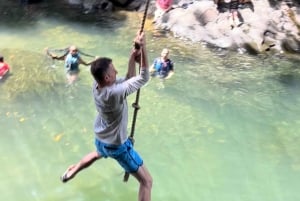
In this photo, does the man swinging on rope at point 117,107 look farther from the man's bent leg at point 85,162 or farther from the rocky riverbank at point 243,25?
the rocky riverbank at point 243,25

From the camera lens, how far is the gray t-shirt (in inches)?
180

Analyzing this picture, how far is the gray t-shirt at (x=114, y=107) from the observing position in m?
4.56

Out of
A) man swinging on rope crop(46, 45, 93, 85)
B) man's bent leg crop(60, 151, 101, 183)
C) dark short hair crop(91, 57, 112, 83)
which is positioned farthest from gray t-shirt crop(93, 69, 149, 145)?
man swinging on rope crop(46, 45, 93, 85)

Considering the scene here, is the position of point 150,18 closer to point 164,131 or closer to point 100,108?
point 164,131

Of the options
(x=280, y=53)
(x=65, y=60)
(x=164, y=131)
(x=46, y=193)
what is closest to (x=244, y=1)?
(x=280, y=53)

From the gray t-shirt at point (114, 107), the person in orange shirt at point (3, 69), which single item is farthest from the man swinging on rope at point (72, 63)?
the gray t-shirt at point (114, 107)

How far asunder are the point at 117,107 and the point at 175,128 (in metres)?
3.58

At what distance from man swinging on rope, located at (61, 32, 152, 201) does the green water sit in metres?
1.32

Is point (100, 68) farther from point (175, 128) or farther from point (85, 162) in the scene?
point (175, 128)

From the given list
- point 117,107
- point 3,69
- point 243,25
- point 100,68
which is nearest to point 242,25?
point 243,25

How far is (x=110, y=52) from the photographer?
12.0 meters

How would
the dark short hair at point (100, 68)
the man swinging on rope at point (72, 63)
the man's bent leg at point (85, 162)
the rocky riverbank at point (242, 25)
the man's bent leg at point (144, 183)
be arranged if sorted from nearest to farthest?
the dark short hair at point (100, 68) < the man's bent leg at point (144, 183) < the man's bent leg at point (85, 162) < the man swinging on rope at point (72, 63) < the rocky riverbank at point (242, 25)

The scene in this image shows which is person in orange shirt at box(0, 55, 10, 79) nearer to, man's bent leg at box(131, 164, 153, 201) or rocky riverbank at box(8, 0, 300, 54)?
rocky riverbank at box(8, 0, 300, 54)

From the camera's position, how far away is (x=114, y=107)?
15.3 ft
